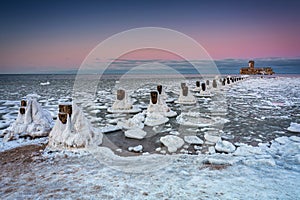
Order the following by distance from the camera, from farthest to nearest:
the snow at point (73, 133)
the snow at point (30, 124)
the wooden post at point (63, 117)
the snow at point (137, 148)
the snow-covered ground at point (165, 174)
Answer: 1. the snow at point (30, 124)
2. the wooden post at point (63, 117)
3. the snow at point (137, 148)
4. the snow at point (73, 133)
5. the snow-covered ground at point (165, 174)

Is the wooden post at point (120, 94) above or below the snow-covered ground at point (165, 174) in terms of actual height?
above

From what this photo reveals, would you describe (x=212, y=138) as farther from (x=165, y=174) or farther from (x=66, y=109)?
(x=66, y=109)

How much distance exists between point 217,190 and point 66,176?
2.71 metres

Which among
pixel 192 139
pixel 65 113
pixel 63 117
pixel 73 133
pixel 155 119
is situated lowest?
Answer: pixel 192 139

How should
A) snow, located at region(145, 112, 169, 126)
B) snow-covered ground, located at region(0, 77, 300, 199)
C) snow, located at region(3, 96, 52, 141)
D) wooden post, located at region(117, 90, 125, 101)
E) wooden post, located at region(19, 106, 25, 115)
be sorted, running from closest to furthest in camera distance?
snow-covered ground, located at region(0, 77, 300, 199), snow, located at region(3, 96, 52, 141), wooden post, located at region(19, 106, 25, 115), snow, located at region(145, 112, 169, 126), wooden post, located at region(117, 90, 125, 101)

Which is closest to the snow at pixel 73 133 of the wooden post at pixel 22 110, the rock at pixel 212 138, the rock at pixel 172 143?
the wooden post at pixel 22 110

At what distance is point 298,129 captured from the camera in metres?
7.12

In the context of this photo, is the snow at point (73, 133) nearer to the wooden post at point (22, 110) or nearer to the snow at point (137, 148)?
the snow at point (137, 148)

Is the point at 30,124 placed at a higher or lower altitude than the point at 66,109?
lower

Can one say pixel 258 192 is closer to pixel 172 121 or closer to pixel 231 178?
pixel 231 178

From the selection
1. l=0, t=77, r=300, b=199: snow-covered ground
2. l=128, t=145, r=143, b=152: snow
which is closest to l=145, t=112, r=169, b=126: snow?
l=128, t=145, r=143, b=152: snow

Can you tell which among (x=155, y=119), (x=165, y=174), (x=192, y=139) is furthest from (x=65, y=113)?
(x=155, y=119)

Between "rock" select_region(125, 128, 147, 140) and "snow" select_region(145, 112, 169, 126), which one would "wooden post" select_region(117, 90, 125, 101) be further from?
"rock" select_region(125, 128, 147, 140)

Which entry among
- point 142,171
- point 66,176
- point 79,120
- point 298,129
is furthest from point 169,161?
point 298,129
